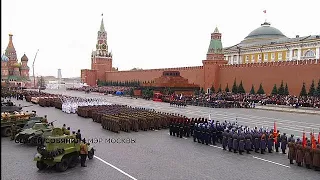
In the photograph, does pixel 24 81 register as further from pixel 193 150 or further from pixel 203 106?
pixel 193 150

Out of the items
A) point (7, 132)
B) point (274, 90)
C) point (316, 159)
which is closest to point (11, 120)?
point (7, 132)

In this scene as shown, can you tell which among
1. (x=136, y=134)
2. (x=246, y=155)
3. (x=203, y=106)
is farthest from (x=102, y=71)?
(x=246, y=155)

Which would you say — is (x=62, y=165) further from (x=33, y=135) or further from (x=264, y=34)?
(x=264, y=34)

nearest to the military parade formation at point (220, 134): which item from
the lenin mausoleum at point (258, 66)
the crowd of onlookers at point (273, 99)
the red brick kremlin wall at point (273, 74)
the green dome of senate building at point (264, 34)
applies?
the crowd of onlookers at point (273, 99)

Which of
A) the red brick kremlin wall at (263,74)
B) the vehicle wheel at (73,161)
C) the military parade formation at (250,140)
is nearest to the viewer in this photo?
the vehicle wheel at (73,161)

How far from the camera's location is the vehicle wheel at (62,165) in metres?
7.75

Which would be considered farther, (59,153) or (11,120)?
(11,120)

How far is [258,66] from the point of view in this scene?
34812 millimetres

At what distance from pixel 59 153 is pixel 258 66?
30.8m

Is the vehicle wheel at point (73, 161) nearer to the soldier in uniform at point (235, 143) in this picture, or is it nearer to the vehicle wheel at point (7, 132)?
the soldier in uniform at point (235, 143)

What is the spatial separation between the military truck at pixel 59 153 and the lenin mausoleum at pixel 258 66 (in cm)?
2694

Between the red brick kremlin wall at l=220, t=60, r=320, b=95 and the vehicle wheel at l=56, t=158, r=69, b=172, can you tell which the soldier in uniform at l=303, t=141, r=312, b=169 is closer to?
the vehicle wheel at l=56, t=158, r=69, b=172

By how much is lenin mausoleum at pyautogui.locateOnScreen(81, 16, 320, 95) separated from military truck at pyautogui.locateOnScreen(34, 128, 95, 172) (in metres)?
26.9

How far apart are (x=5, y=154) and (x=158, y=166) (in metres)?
5.13
